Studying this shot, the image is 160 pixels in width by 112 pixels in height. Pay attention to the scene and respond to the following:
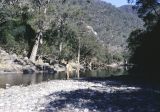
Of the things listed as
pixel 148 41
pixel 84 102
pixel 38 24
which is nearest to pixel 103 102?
pixel 84 102

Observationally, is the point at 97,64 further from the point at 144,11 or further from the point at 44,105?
the point at 44,105

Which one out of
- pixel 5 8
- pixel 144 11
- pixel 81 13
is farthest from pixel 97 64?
pixel 144 11

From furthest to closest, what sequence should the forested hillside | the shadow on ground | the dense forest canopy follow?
1. the forested hillside
2. the dense forest canopy
3. the shadow on ground

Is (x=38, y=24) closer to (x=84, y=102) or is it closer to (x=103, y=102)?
(x=84, y=102)

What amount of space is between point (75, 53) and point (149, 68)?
83.6 m

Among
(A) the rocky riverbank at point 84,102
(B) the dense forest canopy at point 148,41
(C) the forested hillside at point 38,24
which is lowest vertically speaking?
(A) the rocky riverbank at point 84,102

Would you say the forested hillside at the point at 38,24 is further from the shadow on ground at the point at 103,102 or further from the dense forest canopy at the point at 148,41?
the shadow on ground at the point at 103,102

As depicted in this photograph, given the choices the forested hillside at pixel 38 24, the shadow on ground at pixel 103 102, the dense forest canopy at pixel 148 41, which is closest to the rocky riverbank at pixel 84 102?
the shadow on ground at pixel 103 102

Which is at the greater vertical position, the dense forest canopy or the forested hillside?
the forested hillside

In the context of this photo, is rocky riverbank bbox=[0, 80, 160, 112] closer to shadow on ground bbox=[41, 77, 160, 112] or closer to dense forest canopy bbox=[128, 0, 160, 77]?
shadow on ground bbox=[41, 77, 160, 112]

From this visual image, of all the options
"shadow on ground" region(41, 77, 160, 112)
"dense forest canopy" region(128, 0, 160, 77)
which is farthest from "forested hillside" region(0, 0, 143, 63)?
"shadow on ground" region(41, 77, 160, 112)

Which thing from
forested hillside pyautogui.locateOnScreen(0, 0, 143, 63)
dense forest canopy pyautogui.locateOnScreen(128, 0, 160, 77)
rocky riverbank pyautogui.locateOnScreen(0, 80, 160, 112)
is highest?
forested hillside pyautogui.locateOnScreen(0, 0, 143, 63)

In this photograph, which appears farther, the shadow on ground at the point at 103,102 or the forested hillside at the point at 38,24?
the forested hillside at the point at 38,24

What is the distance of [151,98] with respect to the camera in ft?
80.2
